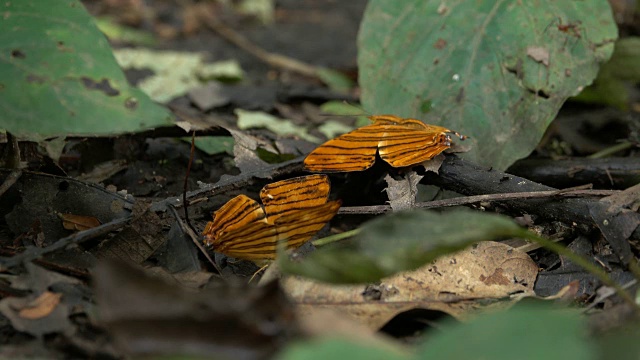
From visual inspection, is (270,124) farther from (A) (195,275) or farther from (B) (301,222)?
(A) (195,275)

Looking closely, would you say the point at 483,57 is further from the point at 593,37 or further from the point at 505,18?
the point at 593,37

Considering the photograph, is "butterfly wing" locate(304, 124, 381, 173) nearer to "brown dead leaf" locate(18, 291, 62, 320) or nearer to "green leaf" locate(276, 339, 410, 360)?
"brown dead leaf" locate(18, 291, 62, 320)

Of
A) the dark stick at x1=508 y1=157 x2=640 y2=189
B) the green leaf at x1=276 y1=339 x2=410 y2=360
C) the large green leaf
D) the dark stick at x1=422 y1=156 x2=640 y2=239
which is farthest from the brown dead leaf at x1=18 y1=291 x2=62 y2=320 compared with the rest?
the dark stick at x1=508 y1=157 x2=640 y2=189

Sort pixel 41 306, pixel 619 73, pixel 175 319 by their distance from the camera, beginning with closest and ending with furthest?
pixel 175 319 → pixel 41 306 → pixel 619 73

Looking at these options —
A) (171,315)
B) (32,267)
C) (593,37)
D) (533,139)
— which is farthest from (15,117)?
(593,37)

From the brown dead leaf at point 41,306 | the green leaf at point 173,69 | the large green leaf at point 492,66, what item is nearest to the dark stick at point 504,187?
the large green leaf at point 492,66

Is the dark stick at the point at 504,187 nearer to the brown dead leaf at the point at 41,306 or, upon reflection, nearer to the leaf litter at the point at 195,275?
the leaf litter at the point at 195,275

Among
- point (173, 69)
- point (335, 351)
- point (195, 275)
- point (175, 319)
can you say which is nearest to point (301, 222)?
point (195, 275)
